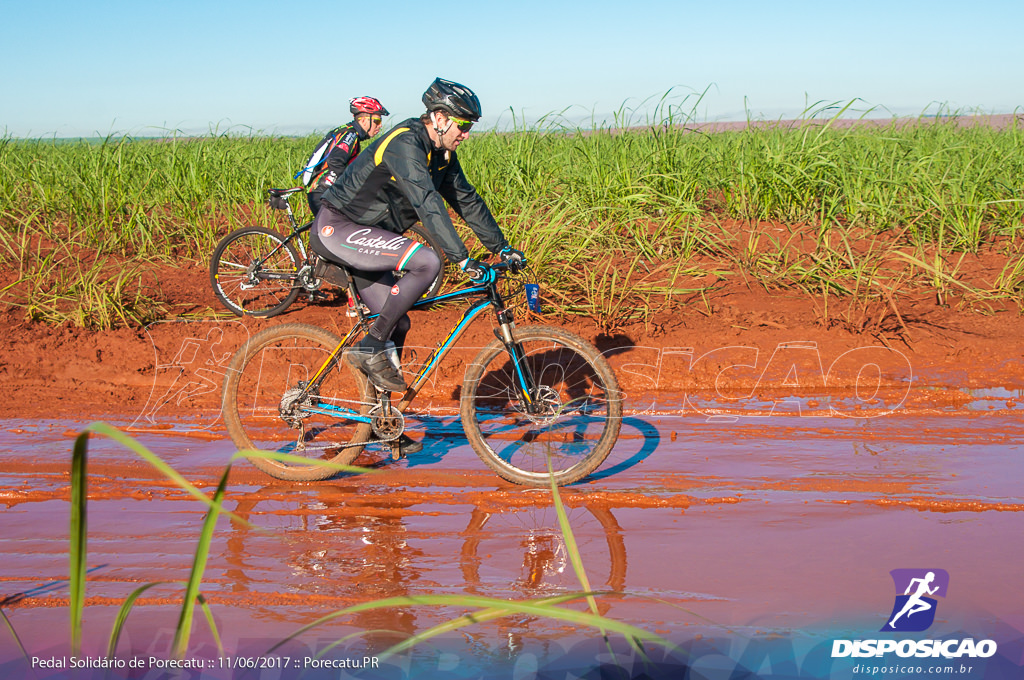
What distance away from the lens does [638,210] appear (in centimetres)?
820

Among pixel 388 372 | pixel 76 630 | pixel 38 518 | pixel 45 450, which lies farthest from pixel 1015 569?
pixel 45 450

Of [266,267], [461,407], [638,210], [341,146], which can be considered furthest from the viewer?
[638,210]

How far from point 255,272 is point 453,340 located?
3675mm

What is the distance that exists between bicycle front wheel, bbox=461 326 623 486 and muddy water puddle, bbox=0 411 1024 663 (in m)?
0.14

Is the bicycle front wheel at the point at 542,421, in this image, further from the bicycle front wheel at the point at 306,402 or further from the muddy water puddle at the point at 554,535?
the bicycle front wheel at the point at 306,402

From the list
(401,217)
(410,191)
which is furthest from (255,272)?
(410,191)

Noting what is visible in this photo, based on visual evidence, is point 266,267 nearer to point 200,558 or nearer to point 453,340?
point 453,340

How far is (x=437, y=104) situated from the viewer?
401 cm

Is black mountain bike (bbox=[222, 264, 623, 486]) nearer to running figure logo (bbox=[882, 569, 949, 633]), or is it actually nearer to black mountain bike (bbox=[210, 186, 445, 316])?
running figure logo (bbox=[882, 569, 949, 633])

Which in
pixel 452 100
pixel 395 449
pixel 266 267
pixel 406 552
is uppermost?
pixel 452 100

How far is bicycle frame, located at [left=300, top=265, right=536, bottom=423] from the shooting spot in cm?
416

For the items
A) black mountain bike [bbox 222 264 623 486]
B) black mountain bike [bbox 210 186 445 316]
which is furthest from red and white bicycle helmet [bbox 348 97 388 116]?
black mountain bike [bbox 222 264 623 486]

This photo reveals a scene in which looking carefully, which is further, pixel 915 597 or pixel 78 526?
pixel 915 597

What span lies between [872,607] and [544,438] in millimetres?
2182
